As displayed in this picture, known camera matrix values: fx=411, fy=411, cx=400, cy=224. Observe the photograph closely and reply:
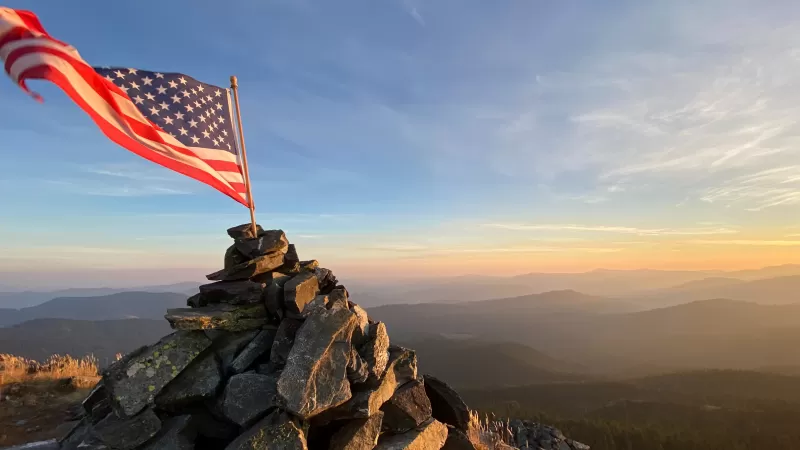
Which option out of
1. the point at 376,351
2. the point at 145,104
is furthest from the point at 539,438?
the point at 145,104

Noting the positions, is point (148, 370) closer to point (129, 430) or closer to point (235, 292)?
point (129, 430)

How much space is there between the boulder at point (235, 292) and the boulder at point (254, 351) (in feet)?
3.32

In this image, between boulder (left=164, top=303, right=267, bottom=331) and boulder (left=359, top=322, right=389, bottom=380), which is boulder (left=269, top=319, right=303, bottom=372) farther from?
boulder (left=359, top=322, right=389, bottom=380)

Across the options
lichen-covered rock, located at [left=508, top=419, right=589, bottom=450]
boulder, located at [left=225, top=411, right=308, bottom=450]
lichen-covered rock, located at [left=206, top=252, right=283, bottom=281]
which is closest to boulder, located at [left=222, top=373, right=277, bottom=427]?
boulder, located at [left=225, top=411, right=308, bottom=450]

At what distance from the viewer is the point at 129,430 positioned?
8617 millimetres

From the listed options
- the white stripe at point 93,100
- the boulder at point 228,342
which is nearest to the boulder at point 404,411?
the boulder at point 228,342

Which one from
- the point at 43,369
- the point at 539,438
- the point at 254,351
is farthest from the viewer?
the point at 43,369

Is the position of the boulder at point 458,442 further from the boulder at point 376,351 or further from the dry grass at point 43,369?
the dry grass at point 43,369

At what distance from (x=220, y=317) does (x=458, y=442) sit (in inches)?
278

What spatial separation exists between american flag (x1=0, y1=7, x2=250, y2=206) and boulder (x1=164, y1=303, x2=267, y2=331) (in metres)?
2.91

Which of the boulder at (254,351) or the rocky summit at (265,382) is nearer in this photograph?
the rocky summit at (265,382)

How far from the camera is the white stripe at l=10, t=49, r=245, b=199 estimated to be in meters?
8.91

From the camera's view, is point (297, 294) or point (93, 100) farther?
point (297, 294)

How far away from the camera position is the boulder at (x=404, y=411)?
392 inches
